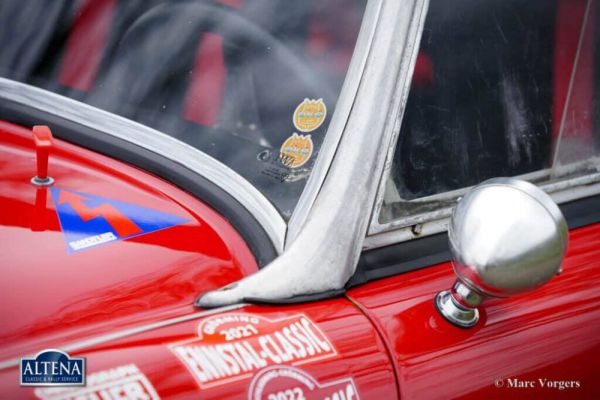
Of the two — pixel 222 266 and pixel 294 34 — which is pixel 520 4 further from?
pixel 222 266

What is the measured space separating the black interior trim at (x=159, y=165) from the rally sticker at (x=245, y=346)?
162 mm

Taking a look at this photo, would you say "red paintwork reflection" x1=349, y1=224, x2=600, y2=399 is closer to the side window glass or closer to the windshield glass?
the side window glass

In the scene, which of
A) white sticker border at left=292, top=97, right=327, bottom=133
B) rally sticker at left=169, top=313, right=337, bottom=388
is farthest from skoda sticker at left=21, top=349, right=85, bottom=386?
white sticker border at left=292, top=97, right=327, bottom=133

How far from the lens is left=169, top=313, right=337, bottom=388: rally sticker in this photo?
1.07 metres

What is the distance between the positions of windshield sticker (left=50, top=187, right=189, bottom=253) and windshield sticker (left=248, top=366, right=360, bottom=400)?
382mm

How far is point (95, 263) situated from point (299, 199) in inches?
14.7

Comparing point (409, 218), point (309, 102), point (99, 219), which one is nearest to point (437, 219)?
point (409, 218)

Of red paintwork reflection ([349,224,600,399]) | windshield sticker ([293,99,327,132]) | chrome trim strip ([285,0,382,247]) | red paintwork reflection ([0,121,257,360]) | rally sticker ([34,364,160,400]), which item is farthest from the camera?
windshield sticker ([293,99,327,132])

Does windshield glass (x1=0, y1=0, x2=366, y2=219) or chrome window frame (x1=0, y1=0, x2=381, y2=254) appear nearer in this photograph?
chrome window frame (x1=0, y1=0, x2=381, y2=254)

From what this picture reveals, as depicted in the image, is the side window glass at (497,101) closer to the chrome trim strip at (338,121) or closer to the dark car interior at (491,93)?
the dark car interior at (491,93)

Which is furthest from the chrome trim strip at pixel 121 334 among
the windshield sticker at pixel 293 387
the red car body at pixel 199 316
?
the windshield sticker at pixel 293 387

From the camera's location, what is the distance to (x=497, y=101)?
1637 millimetres

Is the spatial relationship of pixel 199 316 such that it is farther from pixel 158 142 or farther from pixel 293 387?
pixel 158 142

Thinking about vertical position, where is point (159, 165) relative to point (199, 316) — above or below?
above
